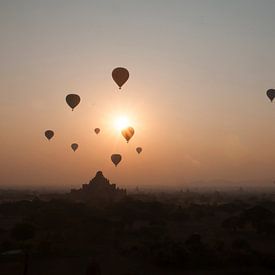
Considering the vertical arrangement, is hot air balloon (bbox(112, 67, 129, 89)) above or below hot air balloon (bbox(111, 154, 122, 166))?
below

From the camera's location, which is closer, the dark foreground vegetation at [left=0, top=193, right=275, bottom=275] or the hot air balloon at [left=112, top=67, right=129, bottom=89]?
the dark foreground vegetation at [left=0, top=193, right=275, bottom=275]

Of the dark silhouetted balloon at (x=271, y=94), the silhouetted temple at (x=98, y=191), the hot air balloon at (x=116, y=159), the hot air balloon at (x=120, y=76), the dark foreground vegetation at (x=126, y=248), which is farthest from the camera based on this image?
the silhouetted temple at (x=98, y=191)

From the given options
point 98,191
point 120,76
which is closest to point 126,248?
point 120,76

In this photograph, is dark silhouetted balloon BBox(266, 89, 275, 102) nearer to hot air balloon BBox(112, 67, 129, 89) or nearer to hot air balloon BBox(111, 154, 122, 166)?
hot air balloon BBox(112, 67, 129, 89)

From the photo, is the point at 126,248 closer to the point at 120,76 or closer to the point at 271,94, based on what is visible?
the point at 120,76

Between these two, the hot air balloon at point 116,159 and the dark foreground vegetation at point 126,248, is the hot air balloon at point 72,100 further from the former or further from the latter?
the hot air balloon at point 116,159

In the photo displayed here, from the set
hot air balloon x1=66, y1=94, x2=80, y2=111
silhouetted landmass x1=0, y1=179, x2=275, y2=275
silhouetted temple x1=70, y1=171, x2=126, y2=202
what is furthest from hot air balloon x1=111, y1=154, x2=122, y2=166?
silhouetted temple x1=70, y1=171, x2=126, y2=202

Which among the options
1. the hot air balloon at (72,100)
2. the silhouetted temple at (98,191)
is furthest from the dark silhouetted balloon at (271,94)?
the silhouetted temple at (98,191)
